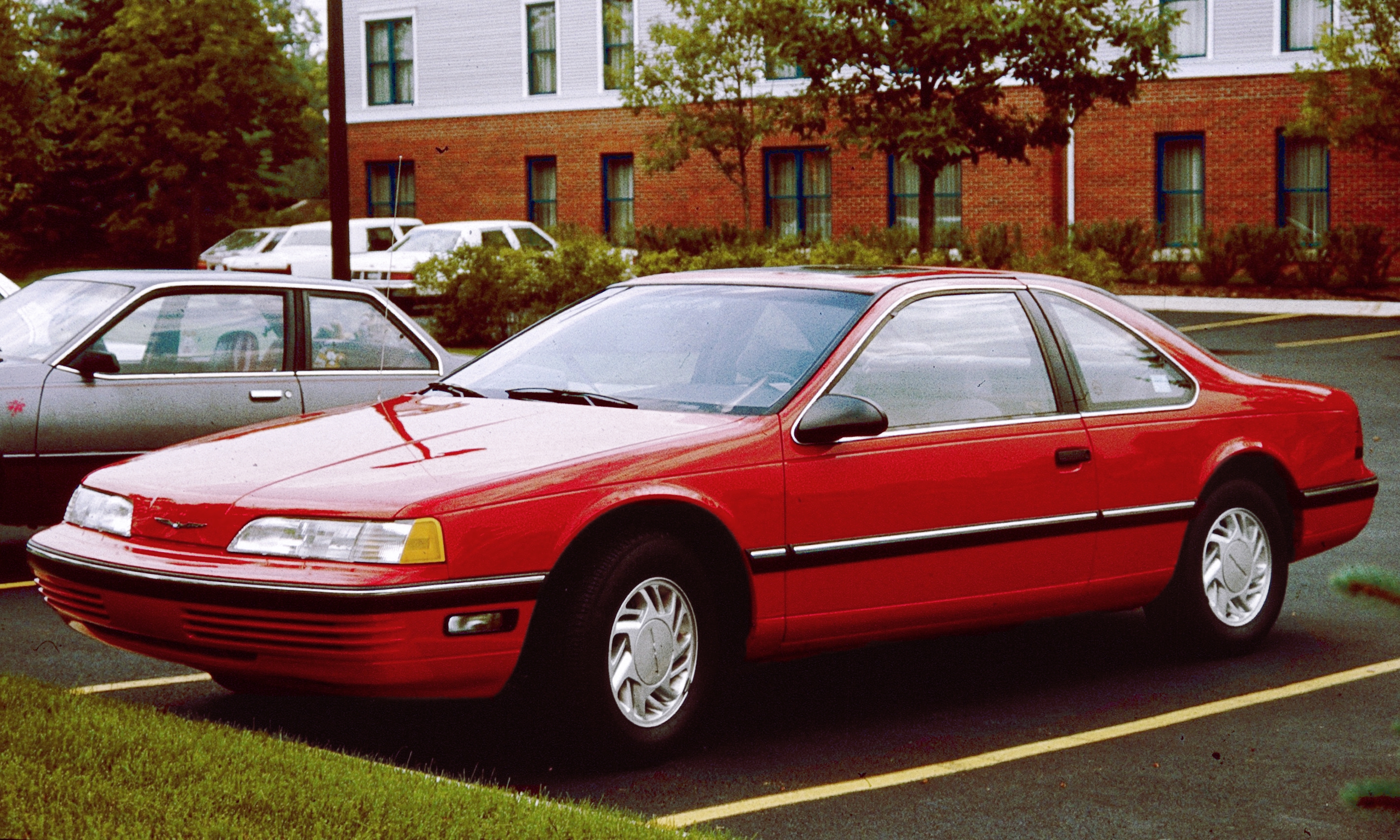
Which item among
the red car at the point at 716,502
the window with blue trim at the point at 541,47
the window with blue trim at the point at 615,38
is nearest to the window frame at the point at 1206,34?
the window with blue trim at the point at 615,38

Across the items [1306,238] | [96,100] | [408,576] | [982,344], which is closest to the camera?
[408,576]

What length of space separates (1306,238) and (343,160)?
73.2ft

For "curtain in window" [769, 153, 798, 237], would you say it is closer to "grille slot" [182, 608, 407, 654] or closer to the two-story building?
the two-story building

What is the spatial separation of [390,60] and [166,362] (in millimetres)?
38042

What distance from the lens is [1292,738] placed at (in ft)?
19.7

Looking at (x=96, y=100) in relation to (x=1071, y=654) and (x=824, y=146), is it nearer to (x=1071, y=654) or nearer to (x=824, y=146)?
(x=824, y=146)

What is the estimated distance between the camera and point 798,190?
38.9 m

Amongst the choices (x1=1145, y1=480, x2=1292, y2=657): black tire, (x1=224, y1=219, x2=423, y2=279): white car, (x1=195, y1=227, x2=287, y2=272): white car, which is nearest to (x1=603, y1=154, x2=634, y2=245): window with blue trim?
(x1=224, y1=219, x2=423, y2=279): white car

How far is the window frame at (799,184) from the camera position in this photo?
1510 inches

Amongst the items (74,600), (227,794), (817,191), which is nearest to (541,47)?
(817,191)

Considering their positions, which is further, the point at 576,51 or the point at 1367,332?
the point at 576,51

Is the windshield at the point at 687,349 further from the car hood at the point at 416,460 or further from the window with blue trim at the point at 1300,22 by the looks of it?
the window with blue trim at the point at 1300,22

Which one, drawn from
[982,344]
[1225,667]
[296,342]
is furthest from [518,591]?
[296,342]

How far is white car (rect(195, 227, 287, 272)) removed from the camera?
35.9 metres
